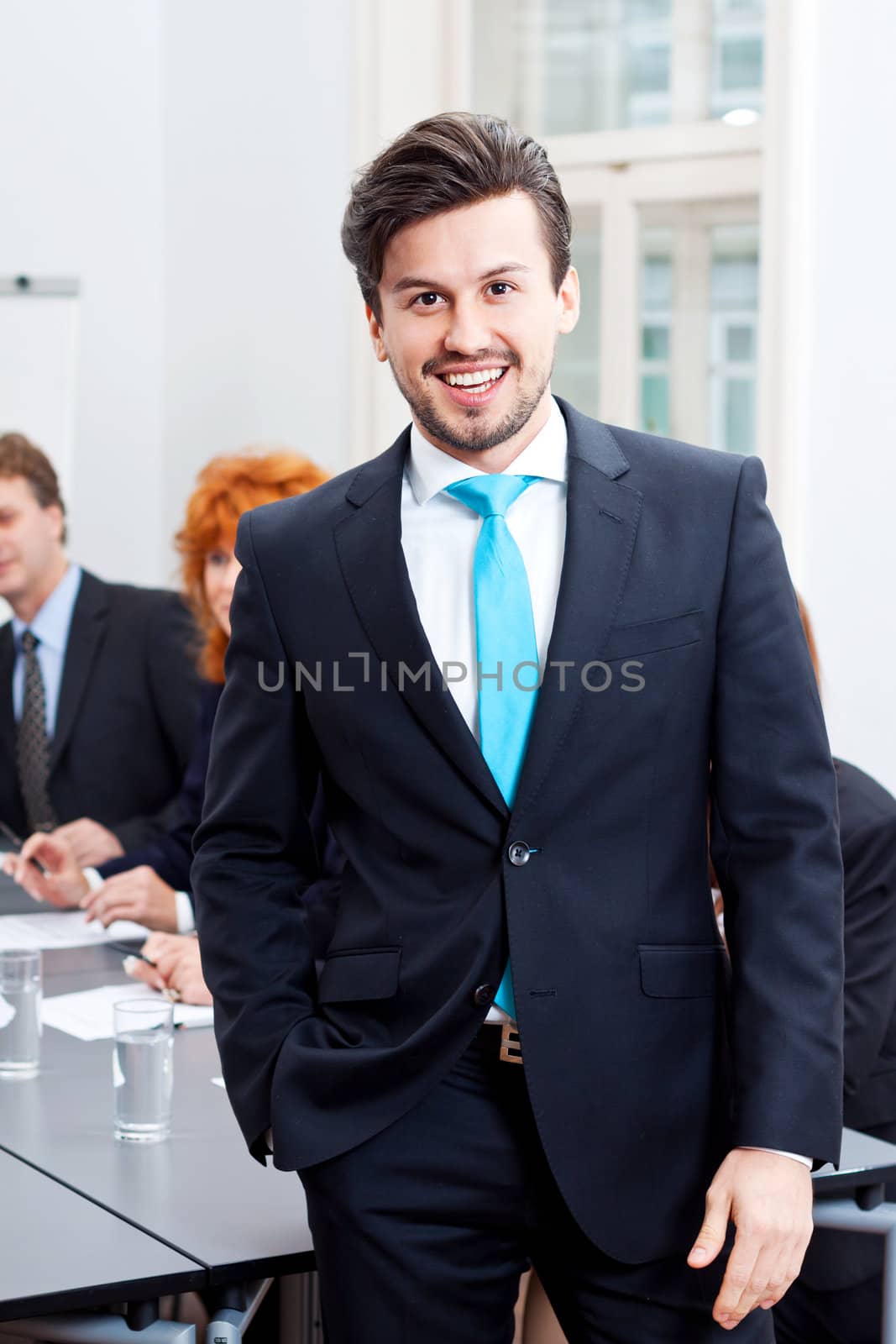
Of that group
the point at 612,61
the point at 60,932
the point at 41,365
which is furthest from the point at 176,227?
the point at 60,932

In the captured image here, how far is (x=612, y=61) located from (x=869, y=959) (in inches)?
124

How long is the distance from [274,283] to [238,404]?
42 centimetres

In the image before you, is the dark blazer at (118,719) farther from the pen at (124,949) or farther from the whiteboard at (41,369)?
the whiteboard at (41,369)

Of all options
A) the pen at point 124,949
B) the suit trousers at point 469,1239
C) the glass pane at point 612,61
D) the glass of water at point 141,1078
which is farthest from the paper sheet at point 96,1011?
the glass pane at point 612,61

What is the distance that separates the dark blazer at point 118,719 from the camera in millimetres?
3947

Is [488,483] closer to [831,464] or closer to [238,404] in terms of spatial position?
[831,464]

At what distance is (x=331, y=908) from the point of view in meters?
2.50

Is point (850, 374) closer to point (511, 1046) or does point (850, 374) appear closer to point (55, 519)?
point (55, 519)

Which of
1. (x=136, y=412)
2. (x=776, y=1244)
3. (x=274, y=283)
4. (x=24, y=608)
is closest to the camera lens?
(x=776, y=1244)

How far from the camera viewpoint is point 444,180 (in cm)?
142

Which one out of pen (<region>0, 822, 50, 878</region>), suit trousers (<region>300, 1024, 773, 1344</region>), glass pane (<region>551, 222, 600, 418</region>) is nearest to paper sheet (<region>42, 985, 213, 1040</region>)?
pen (<region>0, 822, 50, 878</region>)

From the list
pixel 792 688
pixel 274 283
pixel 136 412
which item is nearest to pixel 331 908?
pixel 792 688

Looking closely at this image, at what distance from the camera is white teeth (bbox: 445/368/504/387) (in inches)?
56.6

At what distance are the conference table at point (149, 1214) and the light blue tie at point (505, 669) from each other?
0.46 m
